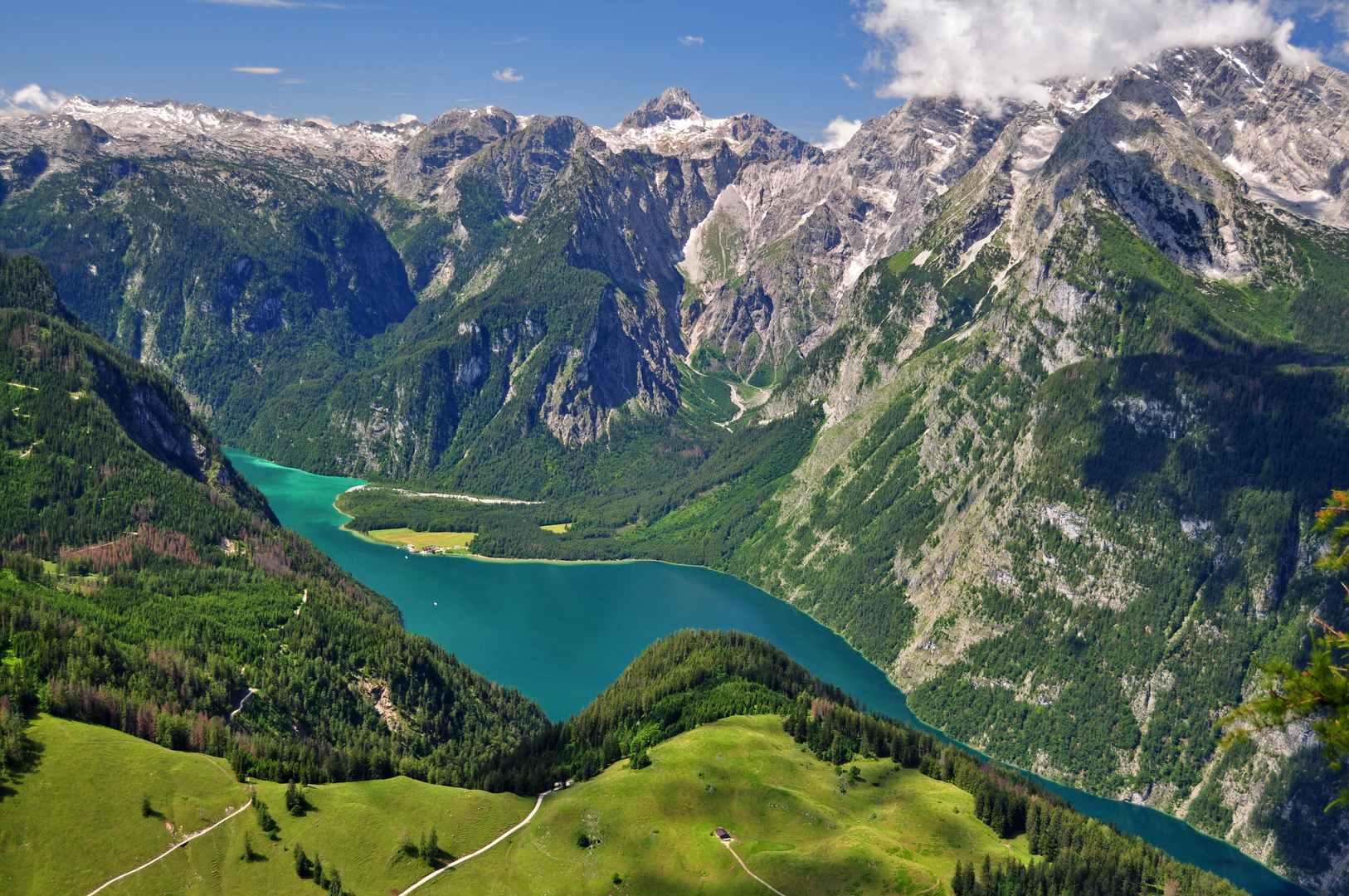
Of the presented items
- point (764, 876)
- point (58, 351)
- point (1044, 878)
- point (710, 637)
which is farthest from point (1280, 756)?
point (58, 351)

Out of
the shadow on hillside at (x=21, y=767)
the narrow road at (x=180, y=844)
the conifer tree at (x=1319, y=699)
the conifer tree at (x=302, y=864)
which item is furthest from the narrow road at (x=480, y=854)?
the conifer tree at (x=1319, y=699)

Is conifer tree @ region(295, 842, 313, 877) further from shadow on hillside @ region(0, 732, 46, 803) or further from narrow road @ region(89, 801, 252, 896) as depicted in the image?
shadow on hillside @ region(0, 732, 46, 803)

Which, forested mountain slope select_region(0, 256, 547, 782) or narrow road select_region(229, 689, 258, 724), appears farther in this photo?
narrow road select_region(229, 689, 258, 724)

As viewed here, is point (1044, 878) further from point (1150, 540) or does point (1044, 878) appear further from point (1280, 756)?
point (1150, 540)

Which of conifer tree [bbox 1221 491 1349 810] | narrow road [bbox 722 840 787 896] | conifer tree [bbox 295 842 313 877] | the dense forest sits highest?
conifer tree [bbox 1221 491 1349 810]

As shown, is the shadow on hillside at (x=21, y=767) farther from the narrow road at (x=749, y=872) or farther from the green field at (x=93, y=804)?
the narrow road at (x=749, y=872)

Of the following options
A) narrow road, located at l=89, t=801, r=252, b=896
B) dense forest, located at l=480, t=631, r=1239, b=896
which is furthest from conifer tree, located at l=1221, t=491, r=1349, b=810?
narrow road, located at l=89, t=801, r=252, b=896

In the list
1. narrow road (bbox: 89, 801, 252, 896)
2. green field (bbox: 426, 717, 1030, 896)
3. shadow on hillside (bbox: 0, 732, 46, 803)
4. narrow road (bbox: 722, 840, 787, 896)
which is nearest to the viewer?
narrow road (bbox: 89, 801, 252, 896)
